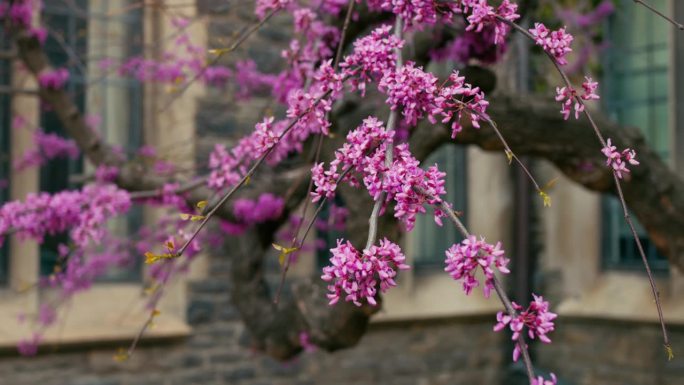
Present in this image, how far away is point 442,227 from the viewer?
693 cm

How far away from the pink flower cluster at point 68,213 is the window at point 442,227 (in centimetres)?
386

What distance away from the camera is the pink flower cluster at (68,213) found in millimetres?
3102

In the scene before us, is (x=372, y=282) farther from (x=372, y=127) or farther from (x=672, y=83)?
(x=672, y=83)

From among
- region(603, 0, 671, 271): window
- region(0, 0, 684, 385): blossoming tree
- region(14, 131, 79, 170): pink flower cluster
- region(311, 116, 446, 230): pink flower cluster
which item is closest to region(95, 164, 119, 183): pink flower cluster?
region(0, 0, 684, 385): blossoming tree

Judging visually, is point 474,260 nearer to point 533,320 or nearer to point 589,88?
point 533,320

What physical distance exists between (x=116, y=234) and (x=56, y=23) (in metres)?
1.25

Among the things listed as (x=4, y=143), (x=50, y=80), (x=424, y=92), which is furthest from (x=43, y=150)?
(x=424, y=92)

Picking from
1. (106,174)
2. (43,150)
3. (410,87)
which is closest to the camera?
(410,87)

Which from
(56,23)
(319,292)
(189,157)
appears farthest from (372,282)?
(56,23)

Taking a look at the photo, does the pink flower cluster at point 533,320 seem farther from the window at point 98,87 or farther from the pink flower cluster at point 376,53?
the window at point 98,87

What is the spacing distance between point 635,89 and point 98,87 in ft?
12.0

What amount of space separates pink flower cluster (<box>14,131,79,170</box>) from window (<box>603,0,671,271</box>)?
373cm

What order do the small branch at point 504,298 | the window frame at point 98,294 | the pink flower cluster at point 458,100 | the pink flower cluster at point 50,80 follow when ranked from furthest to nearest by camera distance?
the window frame at point 98,294, the pink flower cluster at point 50,80, the pink flower cluster at point 458,100, the small branch at point 504,298

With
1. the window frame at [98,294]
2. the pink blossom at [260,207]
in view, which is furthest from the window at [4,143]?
the pink blossom at [260,207]
